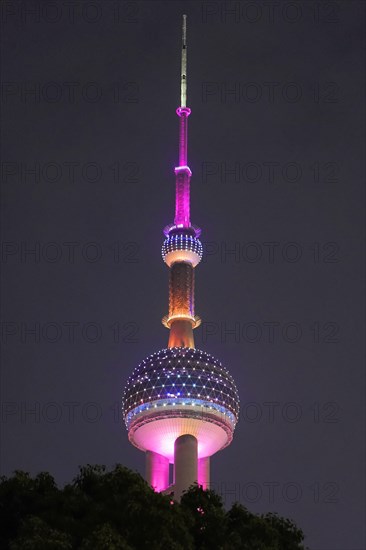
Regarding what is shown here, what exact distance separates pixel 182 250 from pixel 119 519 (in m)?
108

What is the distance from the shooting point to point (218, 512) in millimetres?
73625

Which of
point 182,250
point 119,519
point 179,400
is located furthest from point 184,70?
point 119,519

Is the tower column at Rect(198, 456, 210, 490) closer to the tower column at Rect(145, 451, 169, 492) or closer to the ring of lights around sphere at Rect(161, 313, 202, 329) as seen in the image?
the tower column at Rect(145, 451, 169, 492)

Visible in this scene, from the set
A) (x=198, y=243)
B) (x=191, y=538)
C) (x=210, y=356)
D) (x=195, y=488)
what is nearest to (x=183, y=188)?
(x=198, y=243)

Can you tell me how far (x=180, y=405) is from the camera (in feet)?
515

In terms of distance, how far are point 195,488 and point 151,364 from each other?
81348 mm

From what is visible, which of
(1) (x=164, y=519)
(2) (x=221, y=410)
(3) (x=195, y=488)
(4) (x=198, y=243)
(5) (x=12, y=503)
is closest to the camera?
(1) (x=164, y=519)

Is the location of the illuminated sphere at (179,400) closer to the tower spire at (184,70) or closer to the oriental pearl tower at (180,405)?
the oriental pearl tower at (180,405)

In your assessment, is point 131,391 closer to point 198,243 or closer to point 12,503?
point 198,243

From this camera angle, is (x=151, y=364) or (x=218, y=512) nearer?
(x=218, y=512)

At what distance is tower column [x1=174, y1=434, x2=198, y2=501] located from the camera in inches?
6097

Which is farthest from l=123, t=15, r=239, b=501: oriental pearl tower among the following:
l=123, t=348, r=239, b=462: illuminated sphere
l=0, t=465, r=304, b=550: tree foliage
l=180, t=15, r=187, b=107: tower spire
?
l=0, t=465, r=304, b=550: tree foliage

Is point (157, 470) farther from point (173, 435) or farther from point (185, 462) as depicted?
point (185, 462)

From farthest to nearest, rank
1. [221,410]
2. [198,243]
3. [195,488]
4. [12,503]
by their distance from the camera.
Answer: [198,243] < [221,410] < [195,488] < [12,503]
